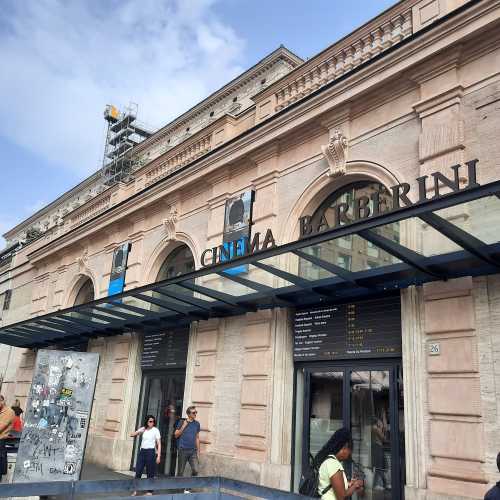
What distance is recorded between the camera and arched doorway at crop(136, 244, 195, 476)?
1280 cm

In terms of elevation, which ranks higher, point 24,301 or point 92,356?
point 24,301

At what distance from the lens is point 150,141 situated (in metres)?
43.4

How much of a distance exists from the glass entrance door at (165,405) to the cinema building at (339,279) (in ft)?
0.18

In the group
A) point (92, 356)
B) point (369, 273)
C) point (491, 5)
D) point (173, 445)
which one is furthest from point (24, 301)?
point (491, 5)

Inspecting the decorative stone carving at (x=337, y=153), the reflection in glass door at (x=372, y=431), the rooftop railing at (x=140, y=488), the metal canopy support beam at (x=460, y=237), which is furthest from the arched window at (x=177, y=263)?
the rooftop railing at (x=140, y=488)

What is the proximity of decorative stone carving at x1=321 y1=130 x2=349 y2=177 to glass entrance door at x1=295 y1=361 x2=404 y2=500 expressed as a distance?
3.78 meters

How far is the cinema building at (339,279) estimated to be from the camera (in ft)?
23.8

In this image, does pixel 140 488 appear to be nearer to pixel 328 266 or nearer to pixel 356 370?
pixel 328 266

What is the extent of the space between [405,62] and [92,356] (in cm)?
759

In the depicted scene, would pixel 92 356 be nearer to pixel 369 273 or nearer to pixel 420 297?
pixel 369 273

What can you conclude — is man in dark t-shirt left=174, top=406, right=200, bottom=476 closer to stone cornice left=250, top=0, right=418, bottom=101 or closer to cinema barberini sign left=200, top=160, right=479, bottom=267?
cinema barberini sign left=200, top=160, right=479, bottom=267

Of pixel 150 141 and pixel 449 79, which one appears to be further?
pixel 150 141

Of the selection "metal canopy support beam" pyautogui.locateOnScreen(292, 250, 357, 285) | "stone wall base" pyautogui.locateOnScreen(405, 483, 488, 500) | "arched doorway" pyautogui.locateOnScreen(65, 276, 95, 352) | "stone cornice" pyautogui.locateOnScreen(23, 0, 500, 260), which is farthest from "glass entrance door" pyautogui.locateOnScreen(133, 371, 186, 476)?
"stone wall base" pyautogui.locateOnScreen(405, 483, 488, 500)

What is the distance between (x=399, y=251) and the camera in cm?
735
